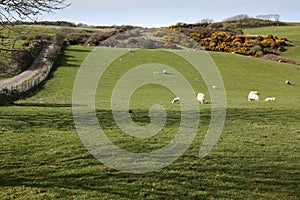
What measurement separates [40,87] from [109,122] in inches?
821

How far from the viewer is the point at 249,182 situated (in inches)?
350

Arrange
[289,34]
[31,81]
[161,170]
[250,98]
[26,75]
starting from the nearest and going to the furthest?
[161,170], [250,98], [31,81], [26,75], [289,34]

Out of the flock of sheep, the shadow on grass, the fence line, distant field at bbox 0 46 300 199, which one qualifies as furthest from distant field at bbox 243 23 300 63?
the shadow on grass

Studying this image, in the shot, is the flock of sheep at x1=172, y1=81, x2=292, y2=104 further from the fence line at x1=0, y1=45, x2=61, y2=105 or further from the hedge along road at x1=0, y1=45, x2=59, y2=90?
the hedge along road at x1=0, y1=45, x2=59, y2=90

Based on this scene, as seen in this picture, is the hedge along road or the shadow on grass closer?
the shadow on grass

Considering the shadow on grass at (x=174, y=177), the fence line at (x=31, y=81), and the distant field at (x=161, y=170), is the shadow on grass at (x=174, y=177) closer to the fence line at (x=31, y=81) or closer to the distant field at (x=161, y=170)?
the distant field at (x=161, y=170)

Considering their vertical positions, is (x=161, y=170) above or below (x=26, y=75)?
below

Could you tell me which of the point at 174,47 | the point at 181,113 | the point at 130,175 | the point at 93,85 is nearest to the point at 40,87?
the point at 93,85

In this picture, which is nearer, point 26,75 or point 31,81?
point 31,81

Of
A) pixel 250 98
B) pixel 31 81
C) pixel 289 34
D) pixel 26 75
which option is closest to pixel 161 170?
pixel 250 98

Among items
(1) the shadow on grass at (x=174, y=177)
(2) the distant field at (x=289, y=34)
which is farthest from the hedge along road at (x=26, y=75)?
(2) the distant field at (x=289, y=34)

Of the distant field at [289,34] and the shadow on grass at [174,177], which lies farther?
the distant field at [289,34]

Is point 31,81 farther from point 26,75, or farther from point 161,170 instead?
point 161,170

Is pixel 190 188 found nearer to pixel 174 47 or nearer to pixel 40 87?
pixel 40 87
